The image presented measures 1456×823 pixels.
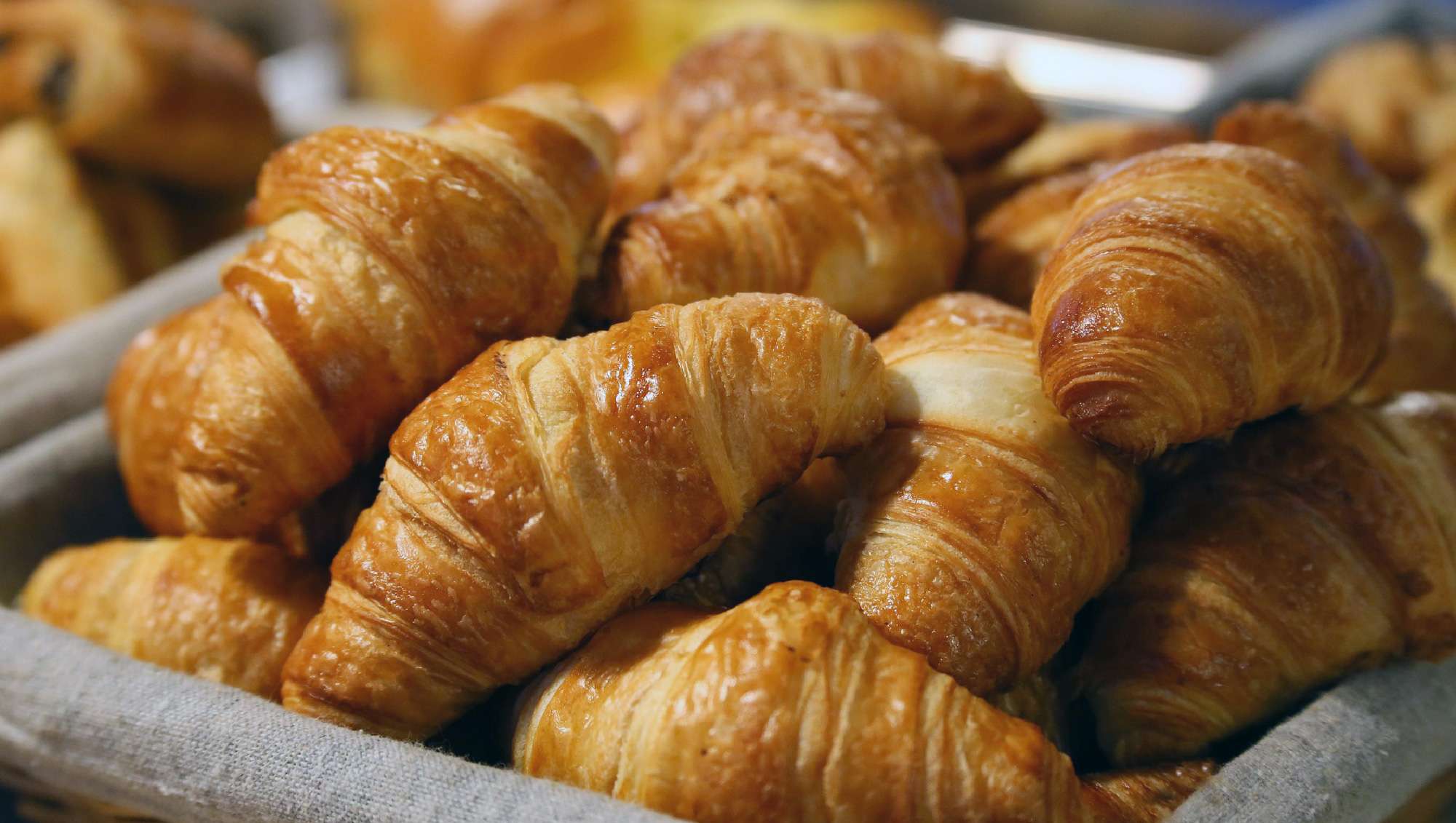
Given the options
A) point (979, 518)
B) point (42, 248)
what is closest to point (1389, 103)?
point (979, 518)

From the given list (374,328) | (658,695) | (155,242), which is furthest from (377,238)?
(155,242)

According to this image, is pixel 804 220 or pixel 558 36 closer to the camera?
pixel 804 220

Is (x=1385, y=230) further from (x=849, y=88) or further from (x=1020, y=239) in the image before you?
(x=849, y=88)

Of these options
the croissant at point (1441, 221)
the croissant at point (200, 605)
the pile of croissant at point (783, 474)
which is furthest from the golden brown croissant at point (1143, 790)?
the croissant at point (1441, 221)

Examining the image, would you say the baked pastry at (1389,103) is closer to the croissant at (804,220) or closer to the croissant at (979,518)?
the croissant at (804,220)

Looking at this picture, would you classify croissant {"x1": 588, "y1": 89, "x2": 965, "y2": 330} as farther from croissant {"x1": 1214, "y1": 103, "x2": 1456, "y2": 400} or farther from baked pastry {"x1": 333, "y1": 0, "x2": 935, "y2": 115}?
baked pastry {"x1": 333, "y1": 0, "x2": 935, "y2": 115}

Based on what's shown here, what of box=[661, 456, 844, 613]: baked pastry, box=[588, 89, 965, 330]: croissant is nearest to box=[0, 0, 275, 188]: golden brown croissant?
box=[588, 89, 965, 330]: croissant
